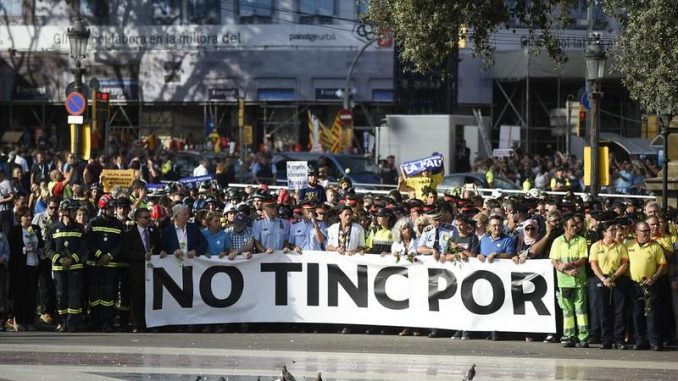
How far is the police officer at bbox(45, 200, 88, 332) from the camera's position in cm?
1805

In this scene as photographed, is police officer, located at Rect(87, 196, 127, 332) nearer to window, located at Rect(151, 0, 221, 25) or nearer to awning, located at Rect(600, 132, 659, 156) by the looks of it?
awning, located at Rect(600, 132, 659, 156)

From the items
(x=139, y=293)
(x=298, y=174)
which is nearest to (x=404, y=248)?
(x=139, y=293)

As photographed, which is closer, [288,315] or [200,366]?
[200,366]

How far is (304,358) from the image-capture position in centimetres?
1546

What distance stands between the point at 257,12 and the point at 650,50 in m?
43.1

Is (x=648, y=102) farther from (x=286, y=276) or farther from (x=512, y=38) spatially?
(x=512, y=38)

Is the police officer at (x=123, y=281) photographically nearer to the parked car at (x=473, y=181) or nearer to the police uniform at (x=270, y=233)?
the police uniform at (x=270, y=233)

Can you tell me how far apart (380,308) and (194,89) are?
41229mm

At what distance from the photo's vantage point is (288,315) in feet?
59.9

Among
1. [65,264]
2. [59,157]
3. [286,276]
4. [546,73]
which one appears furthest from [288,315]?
[546,73]

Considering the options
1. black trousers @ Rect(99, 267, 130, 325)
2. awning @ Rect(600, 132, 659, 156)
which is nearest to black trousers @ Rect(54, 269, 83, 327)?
black trousers @ Rect(99, 267, 130, 325)

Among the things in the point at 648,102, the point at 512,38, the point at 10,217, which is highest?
the point at 512,38

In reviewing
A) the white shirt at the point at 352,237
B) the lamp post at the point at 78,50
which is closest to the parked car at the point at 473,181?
the lamp post at the point at 78,50

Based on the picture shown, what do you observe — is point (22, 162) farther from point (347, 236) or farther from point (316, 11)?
point (316, 11)
